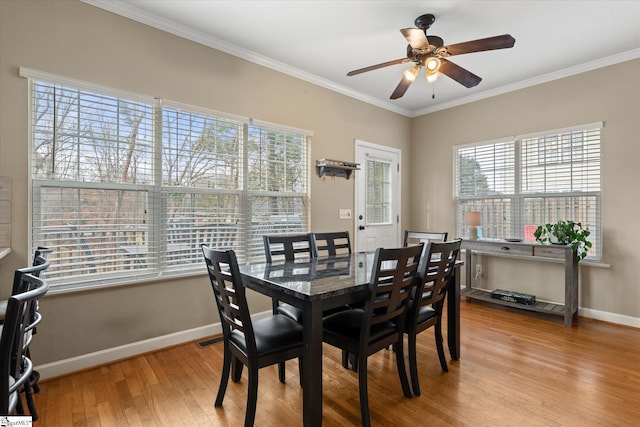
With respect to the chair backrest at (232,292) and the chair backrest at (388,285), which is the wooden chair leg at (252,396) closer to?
the chair backrest at (232,292)

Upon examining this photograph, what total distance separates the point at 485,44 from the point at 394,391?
2.44 meters

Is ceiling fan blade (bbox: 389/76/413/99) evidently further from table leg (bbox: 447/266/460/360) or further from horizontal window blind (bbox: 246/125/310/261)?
table leg (bbox: 447/266/460/360)

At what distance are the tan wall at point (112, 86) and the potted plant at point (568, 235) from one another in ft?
9.83

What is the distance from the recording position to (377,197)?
4809mm

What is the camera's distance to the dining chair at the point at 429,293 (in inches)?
82.4

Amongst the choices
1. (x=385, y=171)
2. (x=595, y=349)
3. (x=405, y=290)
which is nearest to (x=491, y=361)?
(x=595, y=349)

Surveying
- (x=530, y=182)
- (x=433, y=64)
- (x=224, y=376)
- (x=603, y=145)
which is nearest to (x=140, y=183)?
(x=224, y=376)

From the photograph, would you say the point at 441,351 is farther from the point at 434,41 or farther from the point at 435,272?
the point at 434,41

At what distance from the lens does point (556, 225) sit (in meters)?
3.58

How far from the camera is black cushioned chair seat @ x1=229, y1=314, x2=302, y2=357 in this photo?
1.74 m

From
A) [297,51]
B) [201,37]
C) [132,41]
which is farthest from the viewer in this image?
[297,51]

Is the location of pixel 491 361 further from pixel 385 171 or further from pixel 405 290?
pixel 385 171

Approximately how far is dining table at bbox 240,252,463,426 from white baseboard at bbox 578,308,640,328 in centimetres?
293

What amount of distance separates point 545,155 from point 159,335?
15.0ft
